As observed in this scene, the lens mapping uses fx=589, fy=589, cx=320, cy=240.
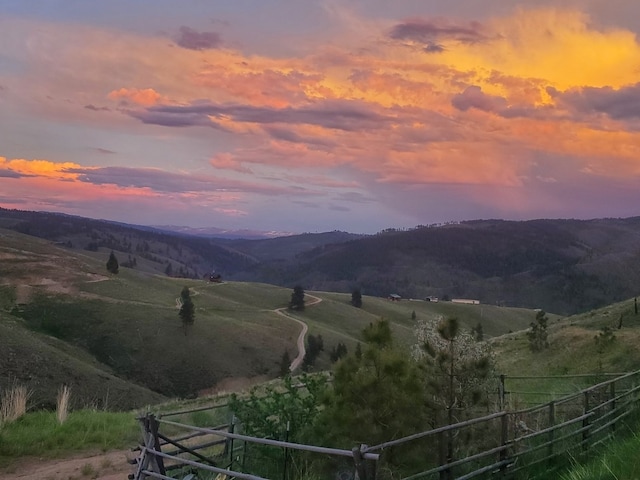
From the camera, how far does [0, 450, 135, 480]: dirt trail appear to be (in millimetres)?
10086

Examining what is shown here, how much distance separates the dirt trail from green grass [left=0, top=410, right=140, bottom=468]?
40 cm

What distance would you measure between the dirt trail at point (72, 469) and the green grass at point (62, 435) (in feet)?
1.32

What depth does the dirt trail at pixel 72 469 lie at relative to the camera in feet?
33.1

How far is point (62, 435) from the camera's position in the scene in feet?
→ 40.7

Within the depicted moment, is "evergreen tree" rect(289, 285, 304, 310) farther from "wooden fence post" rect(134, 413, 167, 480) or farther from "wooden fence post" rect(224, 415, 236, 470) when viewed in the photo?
"wooden fence post" rect(134, 413, 167, 480)

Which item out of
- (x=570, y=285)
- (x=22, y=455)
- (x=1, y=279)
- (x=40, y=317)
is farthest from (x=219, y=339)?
(x=570, y=285)

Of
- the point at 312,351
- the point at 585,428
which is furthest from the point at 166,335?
the point at 585,428

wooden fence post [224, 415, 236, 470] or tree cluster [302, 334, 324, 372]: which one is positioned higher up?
wooden fence post [224, 415, 236, 470]

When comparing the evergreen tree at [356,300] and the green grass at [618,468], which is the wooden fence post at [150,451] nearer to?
the green grass at [618,468]

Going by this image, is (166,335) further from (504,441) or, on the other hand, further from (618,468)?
(618,468)

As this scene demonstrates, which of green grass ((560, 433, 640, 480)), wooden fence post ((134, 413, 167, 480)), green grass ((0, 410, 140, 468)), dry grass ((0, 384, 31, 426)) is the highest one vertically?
green grass ((560, 433, 640, 480))

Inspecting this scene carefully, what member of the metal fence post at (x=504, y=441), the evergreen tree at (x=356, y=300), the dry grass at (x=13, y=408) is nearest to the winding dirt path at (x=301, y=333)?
the evergreen tree at (x=356, y=300)

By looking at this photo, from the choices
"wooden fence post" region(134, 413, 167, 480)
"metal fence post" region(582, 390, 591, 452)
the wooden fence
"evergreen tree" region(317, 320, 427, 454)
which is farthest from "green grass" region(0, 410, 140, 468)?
"metal fence post" region(582, 390, 591, 452)

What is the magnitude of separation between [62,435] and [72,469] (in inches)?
84.0
